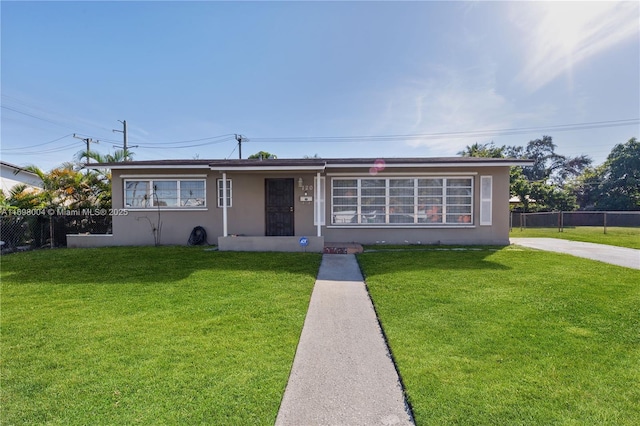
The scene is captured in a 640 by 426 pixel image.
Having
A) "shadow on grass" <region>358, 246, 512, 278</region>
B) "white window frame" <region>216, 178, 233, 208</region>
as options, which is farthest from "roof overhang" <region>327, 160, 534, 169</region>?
"white window frame" <region>216, 178, 233, 208</region>

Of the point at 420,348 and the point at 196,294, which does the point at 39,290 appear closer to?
the point at 196,294

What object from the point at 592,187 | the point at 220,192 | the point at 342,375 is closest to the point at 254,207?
the point at 220,192

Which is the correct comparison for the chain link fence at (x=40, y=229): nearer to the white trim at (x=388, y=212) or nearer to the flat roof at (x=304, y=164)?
the flat roof at (x=304, y=164)

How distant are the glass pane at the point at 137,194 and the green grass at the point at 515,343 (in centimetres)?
894

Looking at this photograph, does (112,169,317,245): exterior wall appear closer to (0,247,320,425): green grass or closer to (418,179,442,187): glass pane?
(0,247,320,425): green grass

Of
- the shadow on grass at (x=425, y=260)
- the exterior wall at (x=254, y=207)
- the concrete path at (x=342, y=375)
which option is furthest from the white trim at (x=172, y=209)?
the concrete path at (x=342, y=375)

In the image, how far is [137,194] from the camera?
1025 centimetres

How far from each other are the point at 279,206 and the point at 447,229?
6.13 m

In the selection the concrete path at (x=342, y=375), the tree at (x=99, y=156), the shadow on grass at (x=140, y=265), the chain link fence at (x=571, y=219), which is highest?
the tree at (x=99, y=156)

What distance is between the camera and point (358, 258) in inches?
303

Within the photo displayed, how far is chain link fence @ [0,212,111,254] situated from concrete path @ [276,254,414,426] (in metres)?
11.2

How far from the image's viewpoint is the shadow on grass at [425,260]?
253 inches

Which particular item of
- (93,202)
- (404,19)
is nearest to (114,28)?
(93,202)

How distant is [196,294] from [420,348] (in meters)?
3.61
